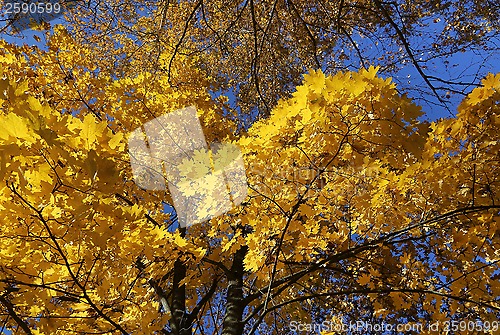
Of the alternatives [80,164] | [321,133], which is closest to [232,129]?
[321,133]

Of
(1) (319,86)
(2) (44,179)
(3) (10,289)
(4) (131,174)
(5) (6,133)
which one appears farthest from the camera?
(4) (131,174)

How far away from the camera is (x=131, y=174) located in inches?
127

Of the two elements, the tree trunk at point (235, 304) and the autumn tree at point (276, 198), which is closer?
the autumn tree at point (276, 198)

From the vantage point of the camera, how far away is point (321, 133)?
181 cm

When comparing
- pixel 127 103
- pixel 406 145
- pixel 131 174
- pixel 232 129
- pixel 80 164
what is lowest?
pixel 80 164

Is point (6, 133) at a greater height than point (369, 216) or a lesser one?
lesser

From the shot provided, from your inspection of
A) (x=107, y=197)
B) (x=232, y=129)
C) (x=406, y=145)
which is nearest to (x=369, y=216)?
(x=406, y=145)

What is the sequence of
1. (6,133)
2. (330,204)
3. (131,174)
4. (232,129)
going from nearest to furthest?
(6,133), (330,204), (131,174), (232,129)

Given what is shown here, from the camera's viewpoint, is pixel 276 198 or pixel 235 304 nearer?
pixel 276 198

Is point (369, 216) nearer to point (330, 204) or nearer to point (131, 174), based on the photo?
point (330, 204)

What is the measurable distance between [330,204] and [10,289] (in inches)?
70.3

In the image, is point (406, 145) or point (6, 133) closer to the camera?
point (6, 133)

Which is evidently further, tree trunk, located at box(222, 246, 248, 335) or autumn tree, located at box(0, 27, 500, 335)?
tree trunk, located at box(222, 246, 248, 335)

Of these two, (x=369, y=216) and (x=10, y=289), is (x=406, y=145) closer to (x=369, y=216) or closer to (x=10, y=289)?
(x=369, y=216)
